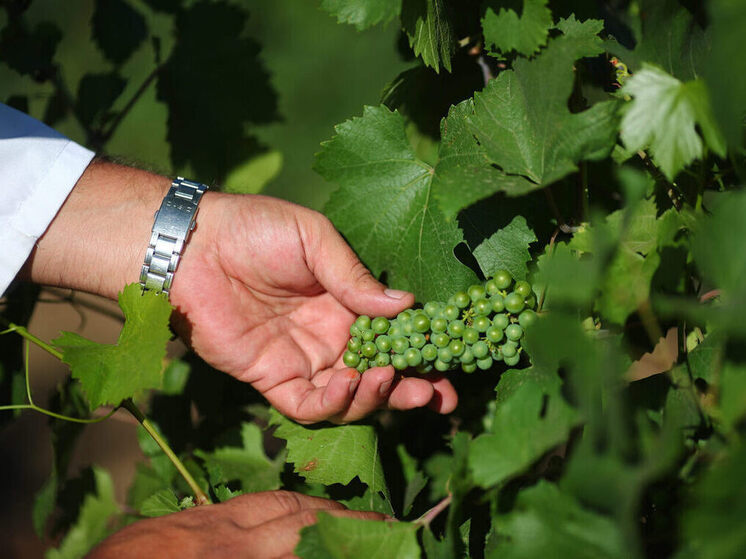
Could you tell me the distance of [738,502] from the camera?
2.11ft

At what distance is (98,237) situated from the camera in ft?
5.80

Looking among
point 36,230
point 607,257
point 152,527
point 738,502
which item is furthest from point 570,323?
point 36,230

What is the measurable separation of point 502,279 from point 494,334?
12cm

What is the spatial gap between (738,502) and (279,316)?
1367 mm

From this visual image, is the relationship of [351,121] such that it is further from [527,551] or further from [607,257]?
[527,551]

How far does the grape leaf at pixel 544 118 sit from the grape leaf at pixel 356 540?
2.32 ft

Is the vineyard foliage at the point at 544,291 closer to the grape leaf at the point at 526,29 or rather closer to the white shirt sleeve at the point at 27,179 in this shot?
the grape leaf at the point at 526,29

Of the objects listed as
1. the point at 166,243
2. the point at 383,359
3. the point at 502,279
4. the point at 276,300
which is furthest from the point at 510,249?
the point at 166,243

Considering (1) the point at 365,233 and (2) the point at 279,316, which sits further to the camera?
(2) the point at 279,316

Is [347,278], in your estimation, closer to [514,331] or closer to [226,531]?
[514,331]

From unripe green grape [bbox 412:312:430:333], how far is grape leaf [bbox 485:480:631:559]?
0.50 meters

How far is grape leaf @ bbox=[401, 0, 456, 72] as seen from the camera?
1.27 metres

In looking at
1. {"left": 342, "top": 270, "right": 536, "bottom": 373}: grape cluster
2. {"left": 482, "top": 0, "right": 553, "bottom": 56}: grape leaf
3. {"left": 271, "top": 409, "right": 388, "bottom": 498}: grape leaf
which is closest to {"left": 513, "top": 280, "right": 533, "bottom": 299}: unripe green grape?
{"left": 342, "top": 270, "right": 536, "bottom": 373}: grape cluster

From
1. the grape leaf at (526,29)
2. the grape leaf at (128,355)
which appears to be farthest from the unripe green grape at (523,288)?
Result: the grape leaf at (128,355)
